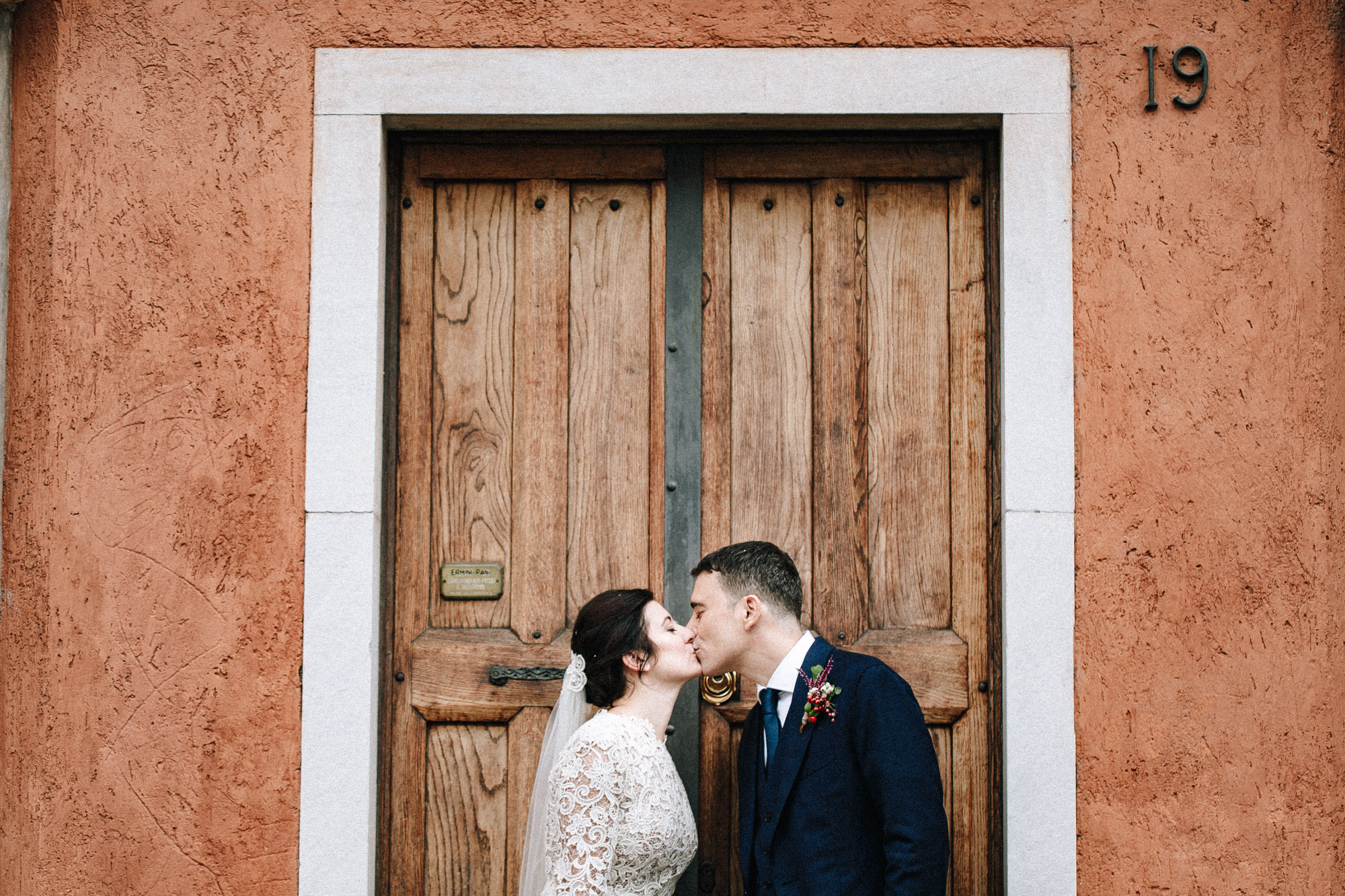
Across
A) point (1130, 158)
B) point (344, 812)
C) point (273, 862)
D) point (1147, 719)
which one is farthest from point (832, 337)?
point (273, 862)

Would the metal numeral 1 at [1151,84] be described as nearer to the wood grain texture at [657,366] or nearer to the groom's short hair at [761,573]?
the wood grain texture at [657,366]

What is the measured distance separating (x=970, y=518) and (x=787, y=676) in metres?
0.85

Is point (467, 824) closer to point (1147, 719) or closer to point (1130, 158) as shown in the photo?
point (1147, 719)

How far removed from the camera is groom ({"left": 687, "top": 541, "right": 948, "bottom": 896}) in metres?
2.45

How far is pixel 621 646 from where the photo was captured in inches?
111

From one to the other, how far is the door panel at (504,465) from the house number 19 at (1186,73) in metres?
1.46

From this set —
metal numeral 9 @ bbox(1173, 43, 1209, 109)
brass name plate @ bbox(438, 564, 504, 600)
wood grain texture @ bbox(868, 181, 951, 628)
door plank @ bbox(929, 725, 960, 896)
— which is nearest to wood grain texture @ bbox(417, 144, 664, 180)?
wood grain texture @ bbox(868, 181, 951, 628)

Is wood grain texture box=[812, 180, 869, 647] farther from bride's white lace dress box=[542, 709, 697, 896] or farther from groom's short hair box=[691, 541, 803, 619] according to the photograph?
bride's white lace dress box=[542, 709, 697, 896]

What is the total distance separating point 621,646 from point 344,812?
0.94 metres

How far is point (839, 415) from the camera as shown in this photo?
3.21m

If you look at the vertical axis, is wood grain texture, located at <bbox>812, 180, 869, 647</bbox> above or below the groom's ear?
above

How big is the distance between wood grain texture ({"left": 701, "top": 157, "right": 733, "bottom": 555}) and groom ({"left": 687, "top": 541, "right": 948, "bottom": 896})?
1.20 ft

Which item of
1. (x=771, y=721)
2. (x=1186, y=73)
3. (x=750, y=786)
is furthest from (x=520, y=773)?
(x=1186, y=73)

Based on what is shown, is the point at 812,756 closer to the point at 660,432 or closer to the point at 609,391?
the point at 660,432
